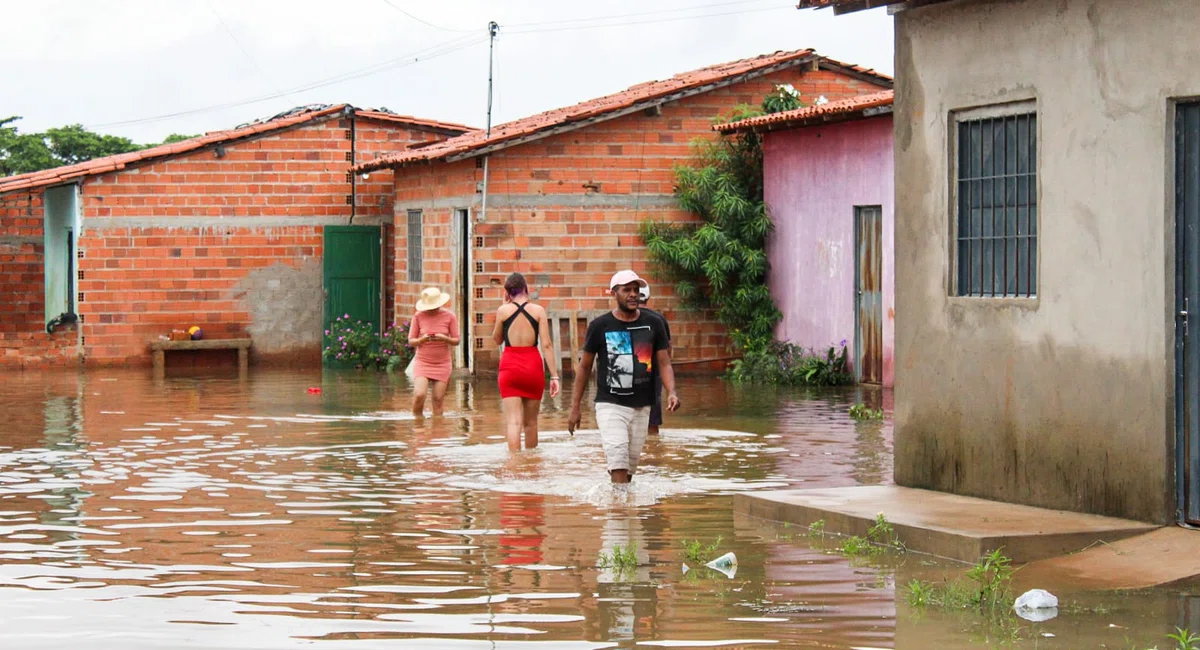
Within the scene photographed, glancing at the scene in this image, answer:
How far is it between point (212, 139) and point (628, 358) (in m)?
17.2

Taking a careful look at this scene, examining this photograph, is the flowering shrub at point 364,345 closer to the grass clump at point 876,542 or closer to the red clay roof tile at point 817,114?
the red clay roof tile at point 817,114

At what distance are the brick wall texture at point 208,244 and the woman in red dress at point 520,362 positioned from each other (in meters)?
14.2

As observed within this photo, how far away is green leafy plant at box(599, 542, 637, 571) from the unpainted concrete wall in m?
2.53

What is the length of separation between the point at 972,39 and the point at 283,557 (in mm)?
5159

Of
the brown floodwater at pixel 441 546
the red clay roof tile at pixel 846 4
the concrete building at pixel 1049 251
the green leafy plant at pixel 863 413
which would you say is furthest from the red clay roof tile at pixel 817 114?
the concrete building at pixel 1049 251

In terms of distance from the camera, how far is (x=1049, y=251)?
10.2 meters

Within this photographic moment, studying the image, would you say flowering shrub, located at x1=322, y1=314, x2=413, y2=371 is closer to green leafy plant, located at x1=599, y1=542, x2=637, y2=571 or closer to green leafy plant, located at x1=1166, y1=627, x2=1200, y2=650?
green leafy plant, located at x1=599, y1=542, x2=637, y2=571

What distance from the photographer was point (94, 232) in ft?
89.1

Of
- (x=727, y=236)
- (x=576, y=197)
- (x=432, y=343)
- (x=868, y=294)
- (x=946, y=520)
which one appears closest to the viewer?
(x=946, y=520)

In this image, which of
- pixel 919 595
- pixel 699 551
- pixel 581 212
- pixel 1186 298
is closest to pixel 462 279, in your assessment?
pixel 581 212

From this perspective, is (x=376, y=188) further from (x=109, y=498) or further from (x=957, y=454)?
(x=957, y=454)

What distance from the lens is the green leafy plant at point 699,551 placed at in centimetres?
918

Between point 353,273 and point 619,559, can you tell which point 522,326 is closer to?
point 619,559

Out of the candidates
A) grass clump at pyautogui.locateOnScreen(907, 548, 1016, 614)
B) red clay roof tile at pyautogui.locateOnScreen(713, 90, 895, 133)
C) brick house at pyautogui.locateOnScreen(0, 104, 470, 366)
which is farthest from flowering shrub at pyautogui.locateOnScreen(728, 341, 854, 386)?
grass clump at pyautogui.locateOnScreen(907, 548, 1016, 614)
